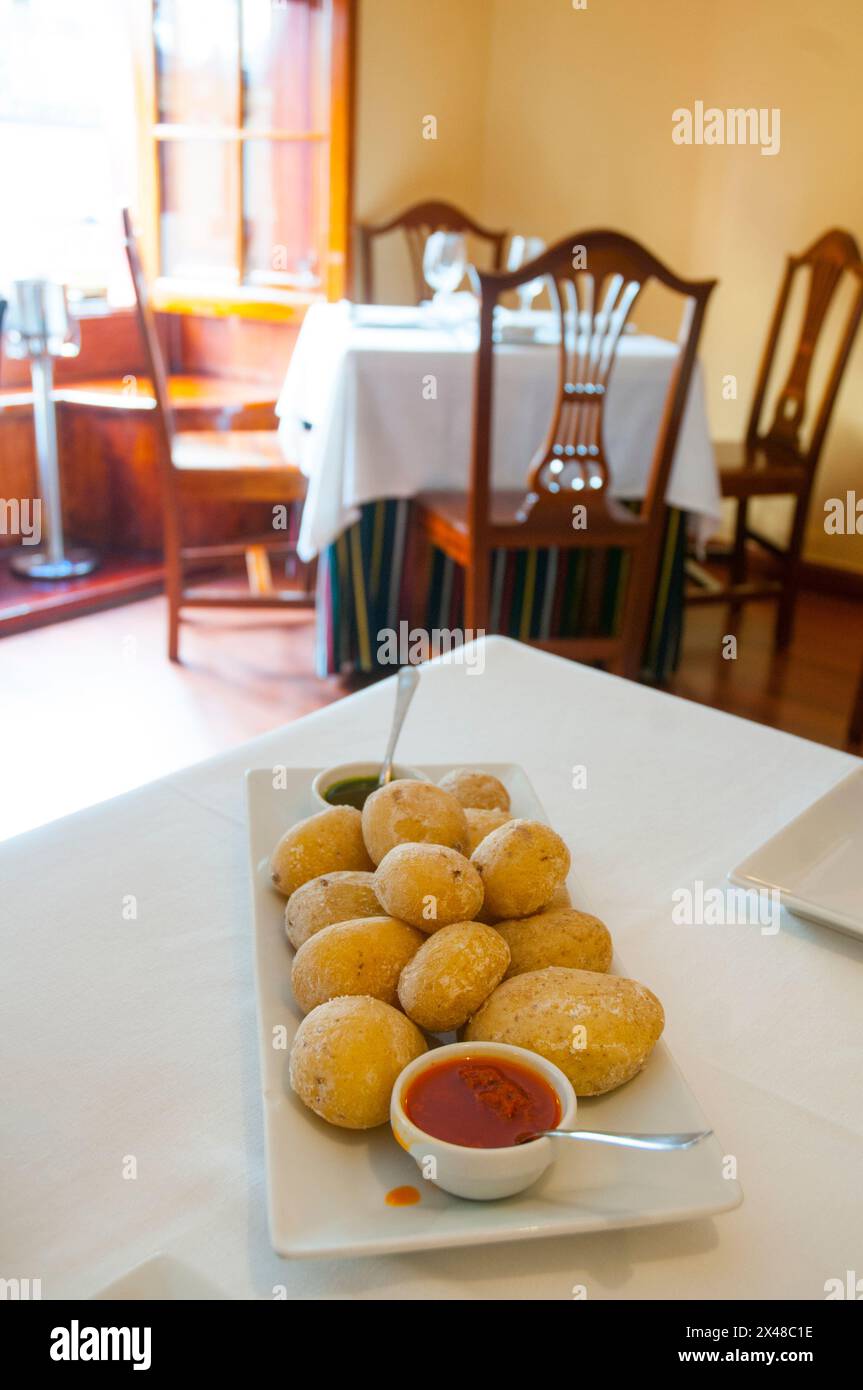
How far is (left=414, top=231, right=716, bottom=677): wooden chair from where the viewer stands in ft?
7.24

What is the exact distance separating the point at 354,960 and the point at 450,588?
6.98 ft

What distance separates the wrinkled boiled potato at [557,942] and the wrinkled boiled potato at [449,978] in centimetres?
3

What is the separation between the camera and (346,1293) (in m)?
0.50

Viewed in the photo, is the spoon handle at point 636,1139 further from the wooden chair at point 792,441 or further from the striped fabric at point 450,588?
the wooden chair at point 792,441

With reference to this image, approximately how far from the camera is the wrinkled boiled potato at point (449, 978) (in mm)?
589

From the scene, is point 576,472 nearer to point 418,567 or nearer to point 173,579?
point 418,567

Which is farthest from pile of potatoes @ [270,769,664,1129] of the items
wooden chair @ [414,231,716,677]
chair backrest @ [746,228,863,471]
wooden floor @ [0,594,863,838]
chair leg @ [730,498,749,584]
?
chair leg @ [730,498,749,584]

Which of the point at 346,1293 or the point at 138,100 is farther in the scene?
the point at 138,100

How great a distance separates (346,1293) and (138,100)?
3.60m

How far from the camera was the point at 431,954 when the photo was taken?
1.97ft

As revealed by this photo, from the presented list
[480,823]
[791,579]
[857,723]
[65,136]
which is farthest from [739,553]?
[480,823]

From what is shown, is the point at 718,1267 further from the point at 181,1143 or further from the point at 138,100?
the point at 138,100
